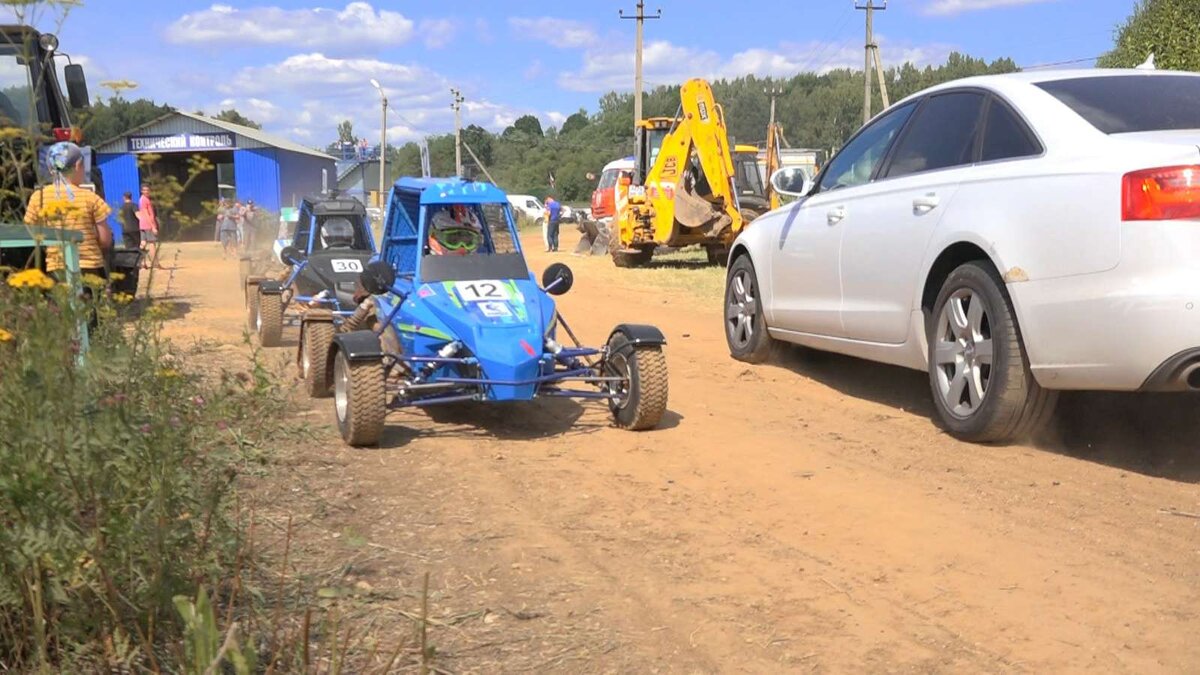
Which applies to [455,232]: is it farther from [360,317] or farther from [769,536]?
[769,536]

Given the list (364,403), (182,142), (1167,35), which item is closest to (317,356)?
(364,403)

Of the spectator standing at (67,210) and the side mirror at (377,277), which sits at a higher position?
the spectator standing at (67,210)

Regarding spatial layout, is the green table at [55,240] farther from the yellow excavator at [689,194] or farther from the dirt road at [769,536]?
the yellow excavator at [689,194]

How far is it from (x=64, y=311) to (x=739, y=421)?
13.4 ft

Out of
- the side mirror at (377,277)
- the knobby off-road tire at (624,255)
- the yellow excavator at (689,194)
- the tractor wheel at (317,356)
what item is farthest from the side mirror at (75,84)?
the knobby off-road tire at (624,255)

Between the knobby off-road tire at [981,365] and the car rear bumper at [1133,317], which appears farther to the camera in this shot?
the knobby off-road tire at [981,365]

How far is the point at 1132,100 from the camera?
5371 millimetres

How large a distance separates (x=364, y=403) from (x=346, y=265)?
4791mm

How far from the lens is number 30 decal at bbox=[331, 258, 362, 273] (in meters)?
10.4

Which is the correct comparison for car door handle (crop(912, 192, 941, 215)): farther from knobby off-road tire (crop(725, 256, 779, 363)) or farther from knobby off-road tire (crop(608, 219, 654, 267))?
knobby off-road tire (crop(608, 219, 654, 267))

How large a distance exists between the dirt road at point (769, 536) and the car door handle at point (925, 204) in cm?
119

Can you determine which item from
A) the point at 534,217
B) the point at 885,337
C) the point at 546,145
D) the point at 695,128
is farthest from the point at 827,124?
the point at 885,337

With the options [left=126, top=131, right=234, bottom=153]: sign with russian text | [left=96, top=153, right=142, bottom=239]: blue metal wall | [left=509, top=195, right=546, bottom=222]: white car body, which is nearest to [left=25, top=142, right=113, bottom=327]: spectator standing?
[left=96, top=153, right=142, bottom=239]: blue metal wall

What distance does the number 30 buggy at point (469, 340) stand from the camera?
6133 mm
